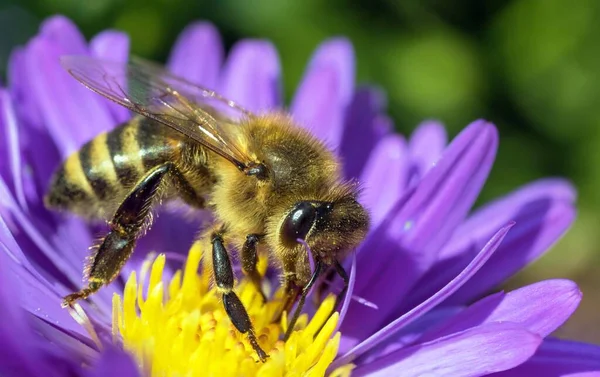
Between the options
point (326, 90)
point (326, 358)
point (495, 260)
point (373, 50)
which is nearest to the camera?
point (326, 358)

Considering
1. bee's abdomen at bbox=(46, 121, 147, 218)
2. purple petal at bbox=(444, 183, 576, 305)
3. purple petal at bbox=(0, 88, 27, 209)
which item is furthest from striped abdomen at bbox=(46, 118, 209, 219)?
purple petal at bbox=(444, 183, 576, 305)

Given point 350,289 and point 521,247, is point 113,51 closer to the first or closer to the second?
point 350,289

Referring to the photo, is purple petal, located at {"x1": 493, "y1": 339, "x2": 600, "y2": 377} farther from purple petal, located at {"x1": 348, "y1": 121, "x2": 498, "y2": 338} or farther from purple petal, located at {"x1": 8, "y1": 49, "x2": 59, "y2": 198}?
purple petal, located at {"x1": 8, "y1": 49, "x2": 59, "y2": 198}

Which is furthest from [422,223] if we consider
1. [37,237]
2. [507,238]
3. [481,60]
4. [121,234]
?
[481,60]

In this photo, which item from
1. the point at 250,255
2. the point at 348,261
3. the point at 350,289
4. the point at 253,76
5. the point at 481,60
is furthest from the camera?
the point at 481,60

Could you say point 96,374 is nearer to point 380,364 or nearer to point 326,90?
point 380,364

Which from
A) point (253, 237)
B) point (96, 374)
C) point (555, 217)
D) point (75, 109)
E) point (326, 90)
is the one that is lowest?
point (96, 374)

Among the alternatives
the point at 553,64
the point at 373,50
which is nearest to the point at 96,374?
the point at 373,50
